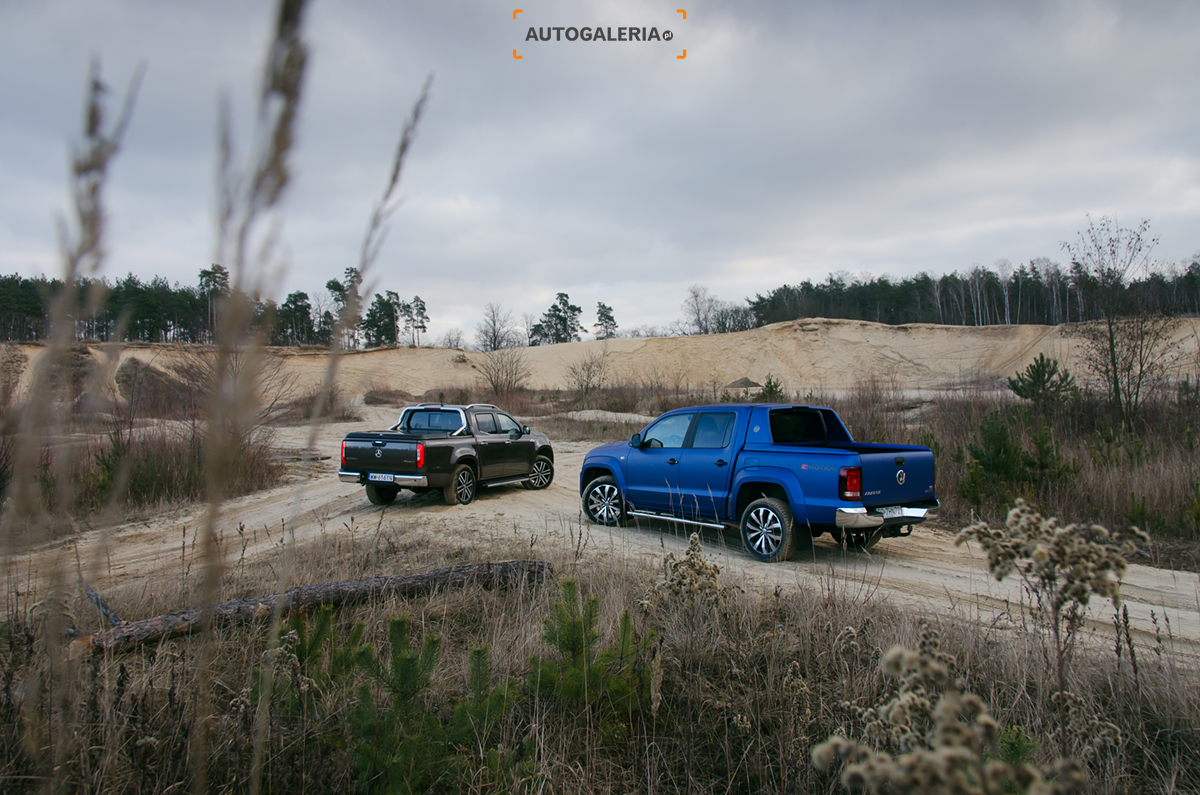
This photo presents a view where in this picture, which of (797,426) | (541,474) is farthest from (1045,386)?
(541,474)

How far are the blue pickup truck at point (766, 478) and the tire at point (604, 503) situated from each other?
0.02 m

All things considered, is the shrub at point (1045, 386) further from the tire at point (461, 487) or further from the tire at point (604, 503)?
the tire at point (461, 487)

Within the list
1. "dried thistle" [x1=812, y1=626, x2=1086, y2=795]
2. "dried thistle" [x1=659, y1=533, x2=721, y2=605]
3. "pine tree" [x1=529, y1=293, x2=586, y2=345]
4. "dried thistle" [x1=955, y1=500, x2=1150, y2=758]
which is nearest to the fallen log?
"dried thistle" [x1=659, y1=533, x2=721, y2=605]

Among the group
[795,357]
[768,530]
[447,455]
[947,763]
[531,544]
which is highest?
[795,357]

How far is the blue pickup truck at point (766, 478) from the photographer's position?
671 centimetres

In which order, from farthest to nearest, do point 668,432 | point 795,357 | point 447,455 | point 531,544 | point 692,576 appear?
1. point 795,357
2. point 447,455
3. point 668,432
4. point 531,544
5. point 692,576

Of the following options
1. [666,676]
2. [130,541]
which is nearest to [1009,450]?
[666,676]

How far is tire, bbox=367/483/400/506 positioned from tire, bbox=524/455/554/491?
273 centimetres

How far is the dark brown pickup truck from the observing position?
10320 mm

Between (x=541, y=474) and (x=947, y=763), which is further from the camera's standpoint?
(x=541, y=474)

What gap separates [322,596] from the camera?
14.9ft

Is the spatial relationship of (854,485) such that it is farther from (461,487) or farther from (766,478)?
(461,487)

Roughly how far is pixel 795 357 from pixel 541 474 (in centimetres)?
4642

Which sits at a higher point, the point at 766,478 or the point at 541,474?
the point at 766,478
